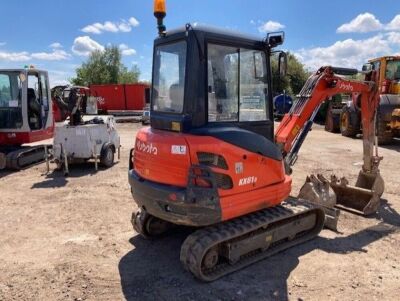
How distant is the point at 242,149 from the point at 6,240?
3430 mm

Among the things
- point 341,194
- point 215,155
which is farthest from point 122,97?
point 215,155

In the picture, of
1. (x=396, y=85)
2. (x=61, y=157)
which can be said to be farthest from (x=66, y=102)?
(x=396, y=85)

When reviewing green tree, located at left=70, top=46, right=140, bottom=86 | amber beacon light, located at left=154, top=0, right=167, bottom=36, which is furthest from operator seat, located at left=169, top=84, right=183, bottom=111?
green tree, located at left=70, top=46, right=140, bottom=86

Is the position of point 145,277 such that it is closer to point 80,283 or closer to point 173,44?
point 80,283

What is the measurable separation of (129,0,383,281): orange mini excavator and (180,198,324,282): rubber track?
11mm

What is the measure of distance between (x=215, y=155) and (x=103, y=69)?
169 feet

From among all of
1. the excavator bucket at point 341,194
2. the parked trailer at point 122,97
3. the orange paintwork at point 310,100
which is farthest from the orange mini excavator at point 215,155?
the parked trailer at point 122,97

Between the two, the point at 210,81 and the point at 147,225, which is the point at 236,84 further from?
the point at 147,225

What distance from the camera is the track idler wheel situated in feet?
17.1

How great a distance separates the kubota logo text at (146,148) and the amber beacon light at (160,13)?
127 centimetres

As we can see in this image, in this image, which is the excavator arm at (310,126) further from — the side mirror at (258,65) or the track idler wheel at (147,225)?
the track idler wheel at (147,225)

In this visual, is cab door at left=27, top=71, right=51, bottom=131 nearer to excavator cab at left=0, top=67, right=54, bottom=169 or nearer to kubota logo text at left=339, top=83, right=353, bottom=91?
excavator cab at left=0, top=67, right=54, bottom=169

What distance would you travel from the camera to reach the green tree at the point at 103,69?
52.3 m

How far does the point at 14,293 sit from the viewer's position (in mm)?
4094
